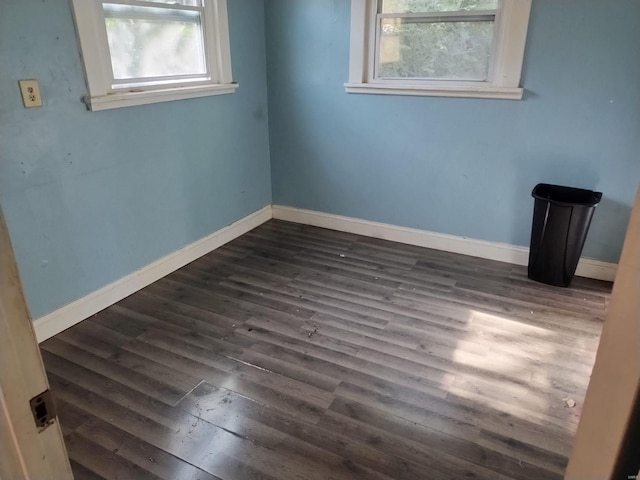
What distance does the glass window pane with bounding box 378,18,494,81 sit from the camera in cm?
305

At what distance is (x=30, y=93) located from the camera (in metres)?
2.20

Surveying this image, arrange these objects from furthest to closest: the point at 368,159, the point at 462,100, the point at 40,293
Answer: the point at 368,159, the point at 462,100, the point at 40,293

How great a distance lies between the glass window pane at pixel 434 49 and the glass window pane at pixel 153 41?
1313mm

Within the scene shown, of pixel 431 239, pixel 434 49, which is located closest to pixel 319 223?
→ pixel 431 239

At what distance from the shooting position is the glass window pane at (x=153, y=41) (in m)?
2.59

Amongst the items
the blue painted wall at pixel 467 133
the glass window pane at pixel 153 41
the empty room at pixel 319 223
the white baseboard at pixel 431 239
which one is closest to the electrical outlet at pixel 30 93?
the empty room at pixel 319 223

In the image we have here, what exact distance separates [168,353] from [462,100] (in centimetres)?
242

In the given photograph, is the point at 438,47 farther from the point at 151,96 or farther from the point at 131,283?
the point at 131,283

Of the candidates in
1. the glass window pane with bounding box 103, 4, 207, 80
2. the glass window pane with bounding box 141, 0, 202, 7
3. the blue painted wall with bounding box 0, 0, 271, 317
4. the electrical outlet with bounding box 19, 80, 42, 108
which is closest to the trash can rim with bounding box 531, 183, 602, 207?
the blue painted wall with bounding box 0, 0, 271, 317

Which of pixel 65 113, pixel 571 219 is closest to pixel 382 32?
pixel 571 219

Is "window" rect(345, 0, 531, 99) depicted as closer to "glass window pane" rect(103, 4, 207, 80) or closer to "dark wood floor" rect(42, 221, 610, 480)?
"glass window pane" rect(103, 4, 207, 80)

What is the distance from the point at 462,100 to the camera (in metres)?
3.14

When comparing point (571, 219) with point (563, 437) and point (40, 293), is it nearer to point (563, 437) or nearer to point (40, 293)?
point (563, 437)

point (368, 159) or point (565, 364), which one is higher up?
point (368, 159)
